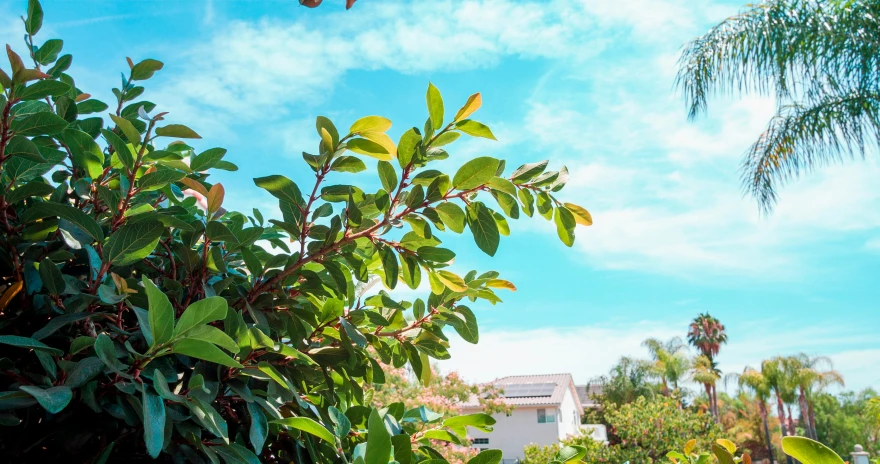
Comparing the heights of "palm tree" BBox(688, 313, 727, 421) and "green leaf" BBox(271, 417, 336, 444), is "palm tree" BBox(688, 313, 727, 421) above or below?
above

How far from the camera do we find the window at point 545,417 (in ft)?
107

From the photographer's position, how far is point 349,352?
945mm

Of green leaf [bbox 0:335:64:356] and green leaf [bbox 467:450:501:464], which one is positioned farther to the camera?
green leaf [bbox 467:450:501:464]

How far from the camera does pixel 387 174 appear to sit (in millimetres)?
901

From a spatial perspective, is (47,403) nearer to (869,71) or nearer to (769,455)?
(869,71)

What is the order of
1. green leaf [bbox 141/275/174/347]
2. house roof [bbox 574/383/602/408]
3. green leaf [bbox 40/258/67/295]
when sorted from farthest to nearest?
house roof [bbox 574/383/602/408], green leaf [bbox 40/258/67/295], green leaf [bbox 141/275/174/347]

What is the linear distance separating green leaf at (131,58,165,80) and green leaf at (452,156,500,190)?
2.40 feet

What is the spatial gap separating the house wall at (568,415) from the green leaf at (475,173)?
33.6m

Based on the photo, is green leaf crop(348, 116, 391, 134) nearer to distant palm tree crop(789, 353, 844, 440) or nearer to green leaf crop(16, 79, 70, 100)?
green leaf crop(16, 79, 70, 100)

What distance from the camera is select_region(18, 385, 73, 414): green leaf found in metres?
0.63

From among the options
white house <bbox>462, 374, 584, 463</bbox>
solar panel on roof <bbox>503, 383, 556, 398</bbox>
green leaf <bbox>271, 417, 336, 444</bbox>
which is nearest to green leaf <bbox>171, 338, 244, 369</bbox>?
green leaf <bbox>271, 417, 336, 444</bbox>

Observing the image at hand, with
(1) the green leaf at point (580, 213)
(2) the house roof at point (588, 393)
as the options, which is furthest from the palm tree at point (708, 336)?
(1) the green leaf at point (580, 213)

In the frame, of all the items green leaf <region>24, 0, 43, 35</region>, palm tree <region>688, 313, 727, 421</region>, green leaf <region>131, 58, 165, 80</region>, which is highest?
palm tree <region>688, 313, 727, 421</region>

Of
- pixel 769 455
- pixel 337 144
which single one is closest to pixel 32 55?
pixel 337 144
